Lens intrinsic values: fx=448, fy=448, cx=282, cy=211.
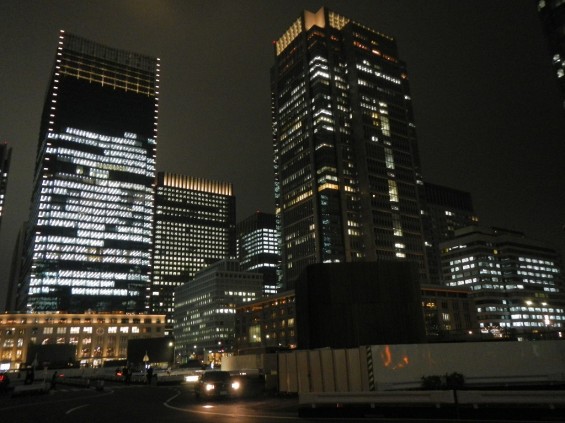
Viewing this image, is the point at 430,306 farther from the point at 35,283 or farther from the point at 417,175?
the point at 35,283

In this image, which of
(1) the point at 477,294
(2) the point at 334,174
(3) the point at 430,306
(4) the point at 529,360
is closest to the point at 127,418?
(4) the point at 529,360

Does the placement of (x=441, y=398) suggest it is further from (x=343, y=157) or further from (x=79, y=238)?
(x=79, y=238)

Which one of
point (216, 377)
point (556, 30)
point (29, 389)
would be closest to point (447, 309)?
point (556, 30)

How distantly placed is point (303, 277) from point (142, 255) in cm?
16951

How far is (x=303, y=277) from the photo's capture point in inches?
1618

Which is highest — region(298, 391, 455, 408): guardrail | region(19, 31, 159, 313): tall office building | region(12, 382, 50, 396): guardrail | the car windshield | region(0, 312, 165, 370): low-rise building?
region(19, 31, 159, 313): tall office building

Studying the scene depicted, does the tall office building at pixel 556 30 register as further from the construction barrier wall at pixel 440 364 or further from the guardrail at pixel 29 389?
the guardrail at pixel 29 389

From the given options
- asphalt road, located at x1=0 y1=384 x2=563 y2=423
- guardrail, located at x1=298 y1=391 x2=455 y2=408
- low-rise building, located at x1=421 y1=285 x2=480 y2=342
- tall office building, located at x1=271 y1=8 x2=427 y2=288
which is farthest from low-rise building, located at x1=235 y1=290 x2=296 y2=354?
guardrail, located at x1=298 y1=391 x2=455 y2=408

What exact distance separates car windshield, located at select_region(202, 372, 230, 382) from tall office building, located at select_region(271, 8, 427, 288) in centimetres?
13566

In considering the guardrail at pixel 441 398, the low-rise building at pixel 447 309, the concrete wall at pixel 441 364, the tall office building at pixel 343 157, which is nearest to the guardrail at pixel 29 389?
the concrete wall at pixel 441 364

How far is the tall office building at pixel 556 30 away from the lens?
9088cm

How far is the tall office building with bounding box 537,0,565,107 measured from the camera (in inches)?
3578

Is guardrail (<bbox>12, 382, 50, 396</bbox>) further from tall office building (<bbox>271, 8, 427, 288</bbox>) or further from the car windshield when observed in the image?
tall office building (<bbox>271, 8, 427, 288</bbox>)

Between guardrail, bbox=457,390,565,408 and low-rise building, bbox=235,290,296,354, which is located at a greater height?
low-rise building, bbox=235,290,296,354
